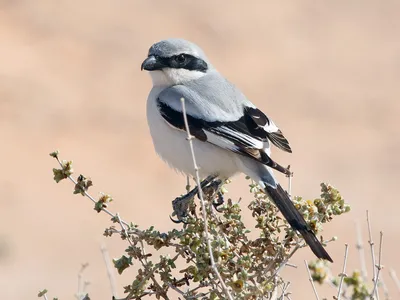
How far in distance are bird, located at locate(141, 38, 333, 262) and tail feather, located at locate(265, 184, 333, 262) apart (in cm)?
25

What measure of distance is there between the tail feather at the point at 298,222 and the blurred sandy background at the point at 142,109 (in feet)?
14.6

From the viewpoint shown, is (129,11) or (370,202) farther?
(129,11)

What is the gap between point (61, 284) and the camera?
857 cm

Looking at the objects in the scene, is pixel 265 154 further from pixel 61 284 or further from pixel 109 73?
pixel 109 73

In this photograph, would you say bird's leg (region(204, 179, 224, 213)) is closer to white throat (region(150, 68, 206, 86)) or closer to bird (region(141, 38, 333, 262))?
bird (region(141, 38, 333, 262))

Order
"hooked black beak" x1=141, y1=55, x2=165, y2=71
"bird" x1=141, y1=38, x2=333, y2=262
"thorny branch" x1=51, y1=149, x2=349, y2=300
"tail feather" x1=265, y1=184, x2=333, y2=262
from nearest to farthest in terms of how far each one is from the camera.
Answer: "thorny branch" x1=51, y1=149, x2=349, y2=300, "tail feather" x1=265, y1=184, x2=333, y2=262, "bird" x1=141, y1=38, x2=333, y2=262, "hooked black beak" x1=141, y1=55, x2=165, y2=71

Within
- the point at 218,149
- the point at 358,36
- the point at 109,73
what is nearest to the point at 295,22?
the point at 358,36

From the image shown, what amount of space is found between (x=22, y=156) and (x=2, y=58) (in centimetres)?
309

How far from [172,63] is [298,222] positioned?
156 centimetres

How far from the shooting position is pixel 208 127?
A: 429 cm

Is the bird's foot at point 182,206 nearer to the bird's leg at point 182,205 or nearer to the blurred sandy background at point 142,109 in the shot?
the bird's leg at point 182,205

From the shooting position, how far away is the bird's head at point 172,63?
4723 mm

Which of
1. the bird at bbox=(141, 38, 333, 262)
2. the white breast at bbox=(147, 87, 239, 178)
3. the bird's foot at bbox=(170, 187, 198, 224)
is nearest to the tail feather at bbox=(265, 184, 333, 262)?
the bird at bbox=(141, 38, 333, 262)

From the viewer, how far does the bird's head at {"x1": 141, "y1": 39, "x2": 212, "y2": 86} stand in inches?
186
